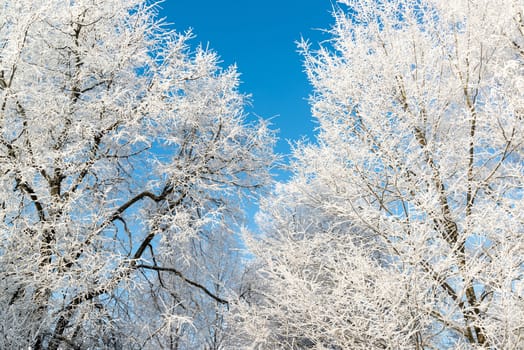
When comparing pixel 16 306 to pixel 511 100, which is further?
pixel 16 306

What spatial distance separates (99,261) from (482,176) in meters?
5.84

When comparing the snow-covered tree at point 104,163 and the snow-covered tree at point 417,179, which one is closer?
the snow-covered tree at point 417,179

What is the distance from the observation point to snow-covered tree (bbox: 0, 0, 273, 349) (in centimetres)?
712

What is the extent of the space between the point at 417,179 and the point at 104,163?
563 centimetres

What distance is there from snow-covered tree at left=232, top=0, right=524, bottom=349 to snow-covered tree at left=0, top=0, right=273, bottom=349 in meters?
1.86

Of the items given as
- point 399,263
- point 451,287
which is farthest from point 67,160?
point 451,287

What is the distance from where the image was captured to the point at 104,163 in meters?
9.05

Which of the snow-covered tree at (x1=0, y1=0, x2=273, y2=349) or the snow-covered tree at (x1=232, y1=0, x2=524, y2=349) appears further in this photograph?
the snow-covered tree at (x1=0, y1=0, x2=273, y2=349)

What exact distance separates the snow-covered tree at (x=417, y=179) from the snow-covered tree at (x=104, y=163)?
1864mm

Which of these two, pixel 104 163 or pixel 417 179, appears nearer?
pixel 417 179

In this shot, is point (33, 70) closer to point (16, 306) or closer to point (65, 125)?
point (65, 125)

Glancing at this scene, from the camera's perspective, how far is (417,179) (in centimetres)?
657

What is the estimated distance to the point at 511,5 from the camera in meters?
6.50

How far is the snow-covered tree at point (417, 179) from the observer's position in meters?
5.46
